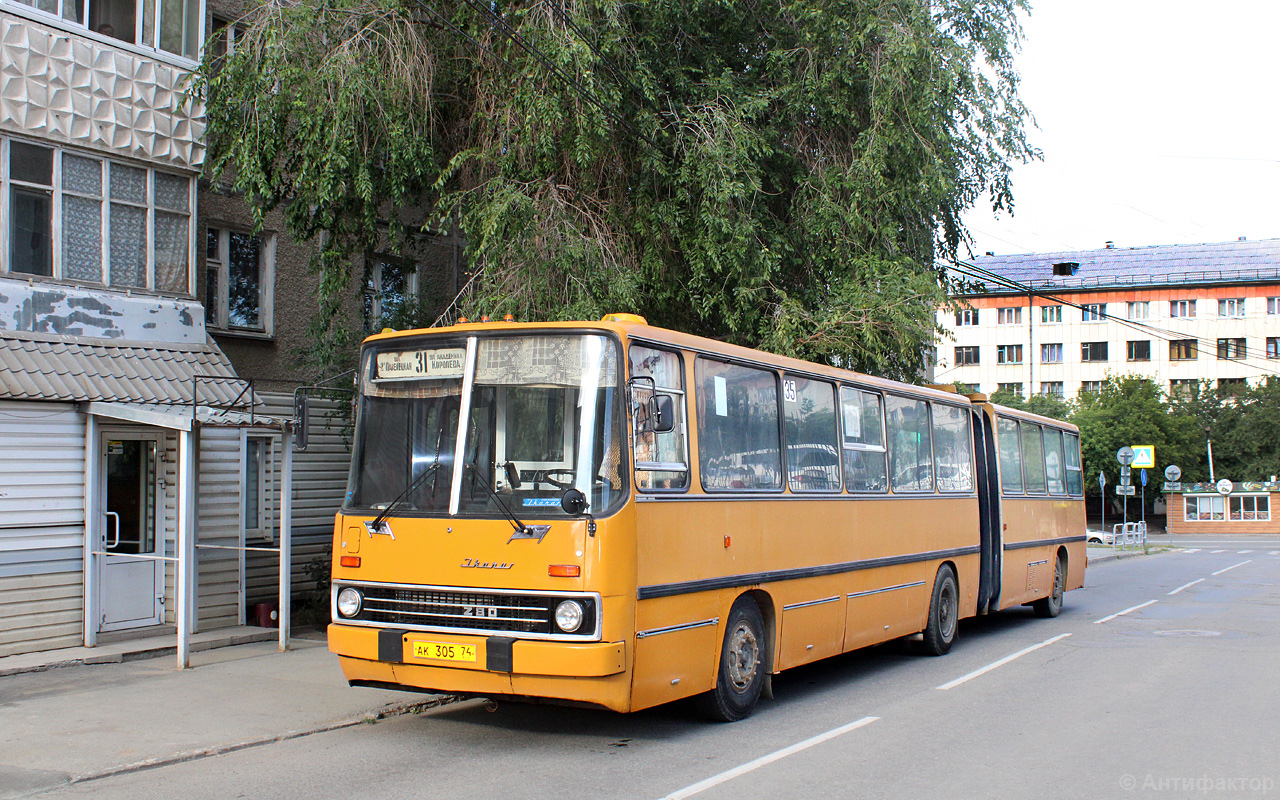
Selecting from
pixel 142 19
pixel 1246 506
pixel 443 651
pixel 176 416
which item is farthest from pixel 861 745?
pixel 1246 506

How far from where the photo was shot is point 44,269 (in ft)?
40.8

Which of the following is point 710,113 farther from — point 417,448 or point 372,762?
point 372,762

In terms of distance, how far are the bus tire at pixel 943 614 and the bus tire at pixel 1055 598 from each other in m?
4.04

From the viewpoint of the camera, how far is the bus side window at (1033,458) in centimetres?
1644

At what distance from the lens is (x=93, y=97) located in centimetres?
1288

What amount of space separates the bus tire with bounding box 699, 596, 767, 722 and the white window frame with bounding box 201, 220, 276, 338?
30.5ft

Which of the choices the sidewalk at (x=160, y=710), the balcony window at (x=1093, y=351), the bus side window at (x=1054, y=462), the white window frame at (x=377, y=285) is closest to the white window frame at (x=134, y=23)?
the white window frame at (x=377, y=285)

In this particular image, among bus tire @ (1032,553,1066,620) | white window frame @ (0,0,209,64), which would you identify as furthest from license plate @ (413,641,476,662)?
bus tire @ (1032,553,1066,620)

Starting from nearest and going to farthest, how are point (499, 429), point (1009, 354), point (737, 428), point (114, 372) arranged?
1. point (499, 429)
2. point (737, 428)
3. point (114, 372)
4. point (1009, 354)

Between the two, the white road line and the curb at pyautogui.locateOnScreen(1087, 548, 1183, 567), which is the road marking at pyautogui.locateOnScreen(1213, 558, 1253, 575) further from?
the curb at pyautogui.locateOnScreen(1087, 548, 1183, 567)

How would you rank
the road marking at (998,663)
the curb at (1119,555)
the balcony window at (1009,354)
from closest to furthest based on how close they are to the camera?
the road marking at (998,663) → the curb at (1119,555) → the balcony window at (1009,354)

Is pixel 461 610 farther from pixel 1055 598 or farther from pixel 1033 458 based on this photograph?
pixel 1055 598

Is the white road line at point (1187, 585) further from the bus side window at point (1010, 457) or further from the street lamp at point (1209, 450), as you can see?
the street lamp at point (1209, 450)

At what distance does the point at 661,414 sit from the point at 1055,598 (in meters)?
12.2
